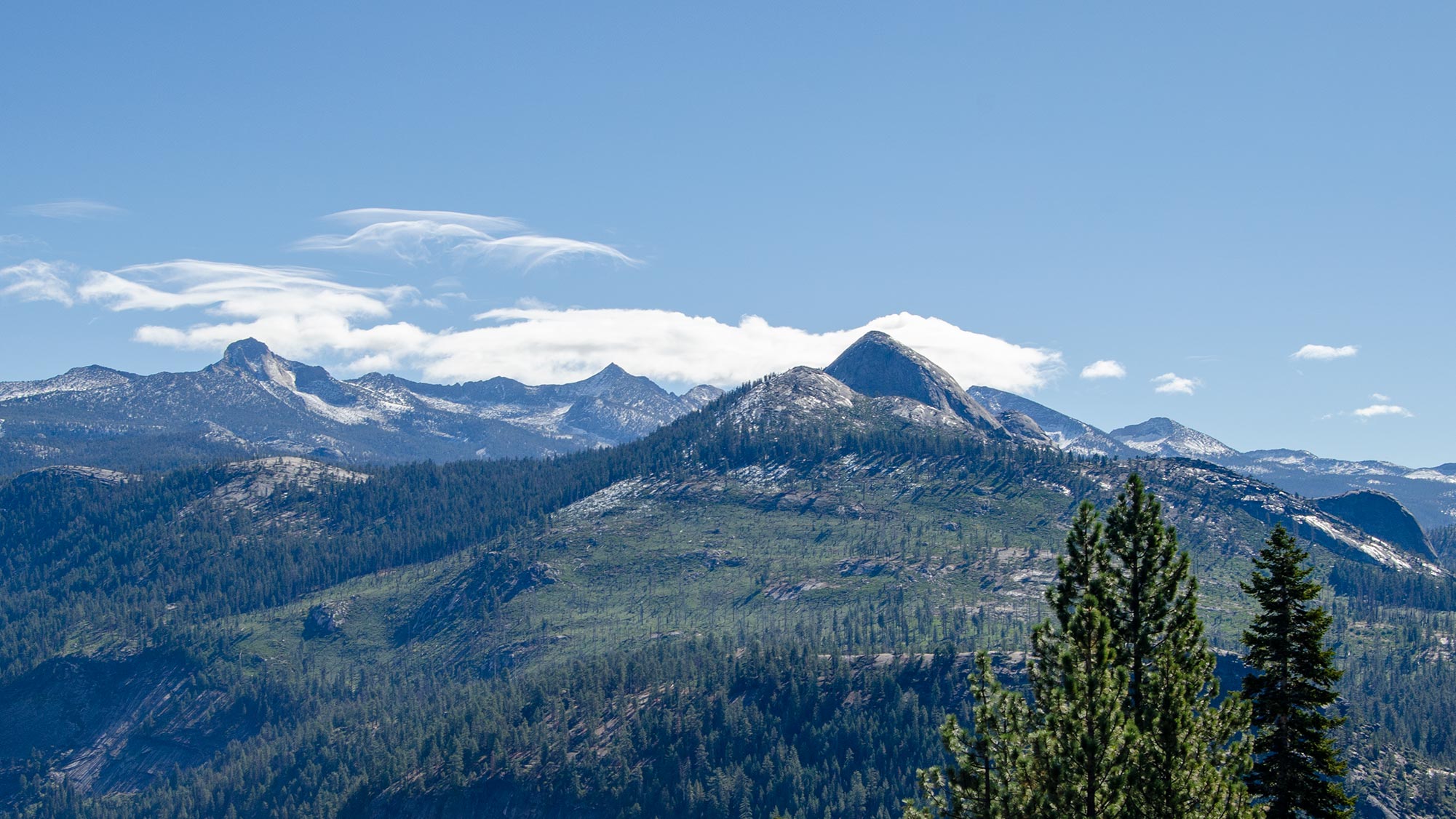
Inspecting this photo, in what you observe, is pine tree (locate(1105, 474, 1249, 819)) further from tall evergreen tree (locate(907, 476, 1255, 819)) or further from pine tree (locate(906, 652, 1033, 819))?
pine tree (locate(906, 652, 1033, 819))

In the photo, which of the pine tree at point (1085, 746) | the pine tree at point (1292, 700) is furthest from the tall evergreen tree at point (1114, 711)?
the pine tree at point (1292, 700)

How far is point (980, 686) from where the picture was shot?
54.9 metres

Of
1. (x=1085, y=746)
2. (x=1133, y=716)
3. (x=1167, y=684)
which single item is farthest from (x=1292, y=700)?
(x=1085, y=746)

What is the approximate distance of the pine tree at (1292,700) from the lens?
216 ft

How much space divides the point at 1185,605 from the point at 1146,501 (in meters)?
5.38

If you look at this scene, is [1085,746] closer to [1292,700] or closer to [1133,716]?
[1133,716]

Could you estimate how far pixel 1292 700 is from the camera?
66.9 metres

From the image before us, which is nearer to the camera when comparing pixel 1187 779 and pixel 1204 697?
pixel 1187 779

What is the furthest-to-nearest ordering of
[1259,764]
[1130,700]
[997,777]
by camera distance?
[1259,764] < [1130,700] < [997,777]

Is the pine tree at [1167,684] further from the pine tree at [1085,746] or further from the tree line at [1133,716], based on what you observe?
the pine tree at [1085,746]

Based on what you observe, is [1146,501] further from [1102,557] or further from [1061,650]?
[1061,650]

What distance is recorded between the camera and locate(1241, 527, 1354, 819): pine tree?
65875 mm

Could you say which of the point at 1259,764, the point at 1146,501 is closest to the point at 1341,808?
the point at 1259,764

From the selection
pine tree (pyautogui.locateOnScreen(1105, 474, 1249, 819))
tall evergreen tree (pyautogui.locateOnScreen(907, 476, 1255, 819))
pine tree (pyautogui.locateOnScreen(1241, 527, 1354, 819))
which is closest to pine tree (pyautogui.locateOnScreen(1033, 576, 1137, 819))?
tall evergreen tree (pyautogui.locateOnScreen(907, 476, 1255, 819))
